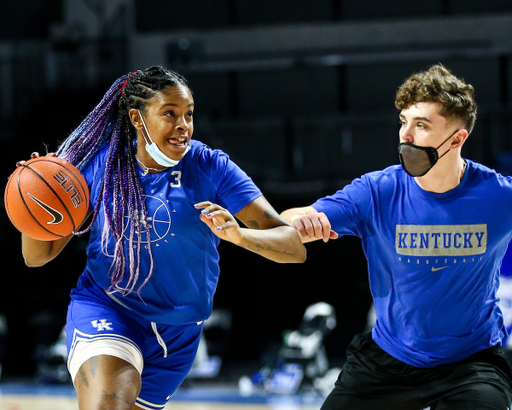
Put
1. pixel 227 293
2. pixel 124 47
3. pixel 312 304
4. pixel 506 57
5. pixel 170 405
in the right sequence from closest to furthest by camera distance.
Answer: pixel 170 405 < pixel 312 304 < pixel 227 293 < pixel 506 57 < pixel 124 47

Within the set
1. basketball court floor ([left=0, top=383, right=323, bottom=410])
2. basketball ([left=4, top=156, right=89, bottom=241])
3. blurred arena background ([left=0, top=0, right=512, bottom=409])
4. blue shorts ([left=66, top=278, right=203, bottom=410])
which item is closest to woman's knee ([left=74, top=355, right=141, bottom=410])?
blue shorts ([left=66, top=278, right=203, bottom=410])

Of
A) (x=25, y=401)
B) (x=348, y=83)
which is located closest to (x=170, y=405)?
(x=25, y=401)

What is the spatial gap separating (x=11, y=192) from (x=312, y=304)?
19.5 feet

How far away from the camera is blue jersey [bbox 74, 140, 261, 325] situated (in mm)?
3205

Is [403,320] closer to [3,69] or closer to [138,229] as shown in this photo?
[138,229]

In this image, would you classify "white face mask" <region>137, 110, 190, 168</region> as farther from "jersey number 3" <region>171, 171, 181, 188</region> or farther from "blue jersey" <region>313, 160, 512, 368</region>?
"blue jersey" <region>313, 160, 512, 368</region>

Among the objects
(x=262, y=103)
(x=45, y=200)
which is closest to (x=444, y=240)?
(x=45, y=200)

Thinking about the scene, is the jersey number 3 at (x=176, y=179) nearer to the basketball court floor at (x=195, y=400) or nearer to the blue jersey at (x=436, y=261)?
the blue jersey at (x=436, y=261)

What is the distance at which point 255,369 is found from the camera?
907cm

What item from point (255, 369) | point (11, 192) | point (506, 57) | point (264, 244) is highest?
point (506, 57)

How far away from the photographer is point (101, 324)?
3.13 m


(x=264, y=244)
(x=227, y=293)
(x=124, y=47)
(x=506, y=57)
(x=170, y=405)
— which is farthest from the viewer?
(x=124, y=47)

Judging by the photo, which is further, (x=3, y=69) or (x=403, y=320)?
(x=3, y=69)

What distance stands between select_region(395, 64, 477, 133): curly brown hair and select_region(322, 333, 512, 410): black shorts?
3.65 feet
